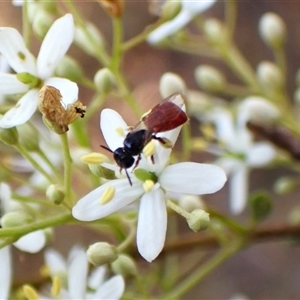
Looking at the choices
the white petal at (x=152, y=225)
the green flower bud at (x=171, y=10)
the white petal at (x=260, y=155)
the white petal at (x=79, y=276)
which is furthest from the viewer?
the white petal at (x=260, y=155)

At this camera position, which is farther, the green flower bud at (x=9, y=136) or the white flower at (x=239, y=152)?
the white flower at (x=239, y=152)

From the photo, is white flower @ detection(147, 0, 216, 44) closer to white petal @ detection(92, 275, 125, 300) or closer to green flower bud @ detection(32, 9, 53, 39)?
green flower bud @ detection(32, 9, 53, 39)

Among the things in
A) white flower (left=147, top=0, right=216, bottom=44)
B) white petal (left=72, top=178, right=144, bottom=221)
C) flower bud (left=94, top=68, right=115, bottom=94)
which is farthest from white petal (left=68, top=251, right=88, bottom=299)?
white flower (left=147, top=0, right=216, bottom=44)

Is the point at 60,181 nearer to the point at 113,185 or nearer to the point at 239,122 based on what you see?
the point at 113,185

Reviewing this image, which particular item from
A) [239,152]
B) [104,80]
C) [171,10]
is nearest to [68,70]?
[104,80]

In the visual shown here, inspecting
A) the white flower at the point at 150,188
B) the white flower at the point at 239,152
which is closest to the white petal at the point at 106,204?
the white flower at the point at 150,188

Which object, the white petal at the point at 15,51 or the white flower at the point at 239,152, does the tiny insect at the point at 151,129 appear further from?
the white flower at the point at 239,152

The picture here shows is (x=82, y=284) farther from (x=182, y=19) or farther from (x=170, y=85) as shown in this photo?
(x=182, y=19)
